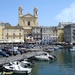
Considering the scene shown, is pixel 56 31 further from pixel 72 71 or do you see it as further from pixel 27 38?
pixel 72 71

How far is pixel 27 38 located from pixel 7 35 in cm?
1566

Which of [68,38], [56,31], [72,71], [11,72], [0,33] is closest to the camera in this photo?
[11,72]

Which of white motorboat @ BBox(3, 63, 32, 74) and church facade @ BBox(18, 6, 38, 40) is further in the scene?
church facade @ BBox(18, 6, 38, 40)

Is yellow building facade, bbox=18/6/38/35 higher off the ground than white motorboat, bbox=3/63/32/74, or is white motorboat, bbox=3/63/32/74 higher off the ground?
yellow building facade, bbox=18/6/38/35

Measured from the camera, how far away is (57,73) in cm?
Answer: 3288

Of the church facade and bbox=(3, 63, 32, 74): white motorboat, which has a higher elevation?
the church facade

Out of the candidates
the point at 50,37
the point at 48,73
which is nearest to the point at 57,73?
the point at 48,73

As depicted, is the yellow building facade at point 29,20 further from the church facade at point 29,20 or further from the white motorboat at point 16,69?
the white motorboat at point 16,69

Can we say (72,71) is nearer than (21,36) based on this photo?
Yes

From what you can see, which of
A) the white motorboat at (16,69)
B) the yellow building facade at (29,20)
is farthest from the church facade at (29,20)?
the white motorboat at (16,69)

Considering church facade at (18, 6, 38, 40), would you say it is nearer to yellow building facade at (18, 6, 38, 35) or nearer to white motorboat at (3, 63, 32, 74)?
yellow building facade at (18, 6, 38, 35)

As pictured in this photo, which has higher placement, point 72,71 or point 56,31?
point 56,31

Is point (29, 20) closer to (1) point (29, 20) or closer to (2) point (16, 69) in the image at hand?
(1) point (29, 20)

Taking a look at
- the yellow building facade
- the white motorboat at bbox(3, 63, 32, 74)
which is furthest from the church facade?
the white motorboat at bbox(3, 63, 32, 74)
